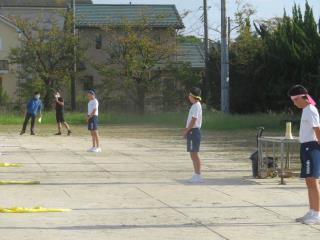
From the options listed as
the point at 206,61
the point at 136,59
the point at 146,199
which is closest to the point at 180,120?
the point at 206,61

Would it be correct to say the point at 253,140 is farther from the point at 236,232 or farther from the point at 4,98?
the point at 4,98

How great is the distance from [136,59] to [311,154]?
38.9 meters

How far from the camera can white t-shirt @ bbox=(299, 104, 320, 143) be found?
914cm

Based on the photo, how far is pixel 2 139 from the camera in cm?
2644

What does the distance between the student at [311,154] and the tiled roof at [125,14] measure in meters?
41.7

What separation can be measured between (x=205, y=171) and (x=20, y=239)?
322 inches

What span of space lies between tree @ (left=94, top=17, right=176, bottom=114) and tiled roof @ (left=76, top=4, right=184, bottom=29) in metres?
1.72

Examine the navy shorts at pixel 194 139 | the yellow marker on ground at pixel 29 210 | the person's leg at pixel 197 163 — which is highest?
the navy shorts at pixel 194 139

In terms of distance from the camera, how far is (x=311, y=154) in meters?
9.12

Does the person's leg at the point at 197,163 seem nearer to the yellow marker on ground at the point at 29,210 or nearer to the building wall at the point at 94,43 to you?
the yellow marker on ground at the point at 29,210

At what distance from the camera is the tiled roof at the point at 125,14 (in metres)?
51.8

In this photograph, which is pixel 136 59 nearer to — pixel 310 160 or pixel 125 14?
pixel 125 14

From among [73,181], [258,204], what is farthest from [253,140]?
[258,204]

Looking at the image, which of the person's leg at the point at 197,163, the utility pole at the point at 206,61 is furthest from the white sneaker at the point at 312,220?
the utility pole at the point at 206,61
